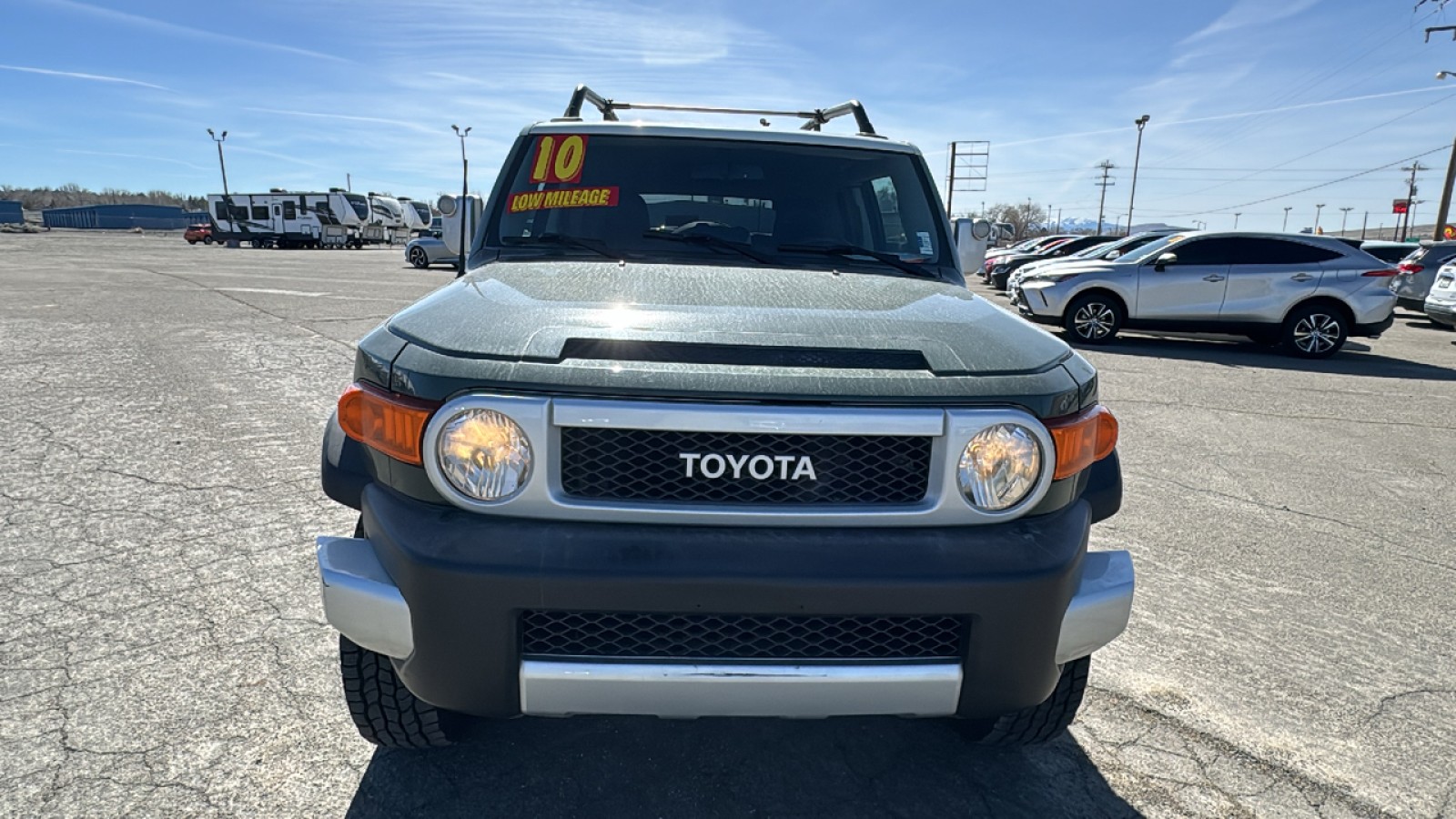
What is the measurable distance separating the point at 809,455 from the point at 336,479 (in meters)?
1.14

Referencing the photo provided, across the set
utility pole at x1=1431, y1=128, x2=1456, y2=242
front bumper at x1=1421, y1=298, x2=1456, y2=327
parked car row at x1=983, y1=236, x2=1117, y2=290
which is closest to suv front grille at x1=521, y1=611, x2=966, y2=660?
front bumper at x1=1421, y1=298, x2=1456, y2=327

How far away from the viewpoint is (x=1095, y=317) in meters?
11.6

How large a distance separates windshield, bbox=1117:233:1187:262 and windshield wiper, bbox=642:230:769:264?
1038cm

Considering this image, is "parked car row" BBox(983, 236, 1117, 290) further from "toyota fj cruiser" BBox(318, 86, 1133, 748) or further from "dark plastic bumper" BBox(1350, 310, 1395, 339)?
"toyota fj cruiser" BBox(318, 86, 1133, 748)

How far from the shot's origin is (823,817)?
83.7 inches

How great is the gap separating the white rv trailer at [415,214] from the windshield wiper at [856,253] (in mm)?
58055

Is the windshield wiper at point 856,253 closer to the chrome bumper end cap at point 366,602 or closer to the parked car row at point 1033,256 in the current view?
the chrome bumper end cap at point 366,602

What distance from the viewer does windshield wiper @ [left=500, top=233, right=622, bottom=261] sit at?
2863mm

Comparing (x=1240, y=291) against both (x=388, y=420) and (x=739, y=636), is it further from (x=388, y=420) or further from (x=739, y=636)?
(x=388, y=420)

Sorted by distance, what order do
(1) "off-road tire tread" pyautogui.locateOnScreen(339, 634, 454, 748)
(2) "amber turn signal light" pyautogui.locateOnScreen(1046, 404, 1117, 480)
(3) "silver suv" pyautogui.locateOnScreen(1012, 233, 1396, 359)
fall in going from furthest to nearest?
(3) "silver suv" pyautogui.locateOnScreen(1012, 233, 1396, 359) → (1) "off-road tire tread" pyautogui.locateOnScreen(339, 634, 454, 748) → (2) "amber turn signal light" pyautogui.locateOnScreen(1046, 404, 1117, 480)

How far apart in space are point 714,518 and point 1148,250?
38.8ft

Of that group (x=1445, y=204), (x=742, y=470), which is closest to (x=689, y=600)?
(x=742, y=470)

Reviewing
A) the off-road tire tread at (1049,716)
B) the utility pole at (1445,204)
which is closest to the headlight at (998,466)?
the off-road tire tread at (1049,716)

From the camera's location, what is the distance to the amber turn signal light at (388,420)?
1766 mm
